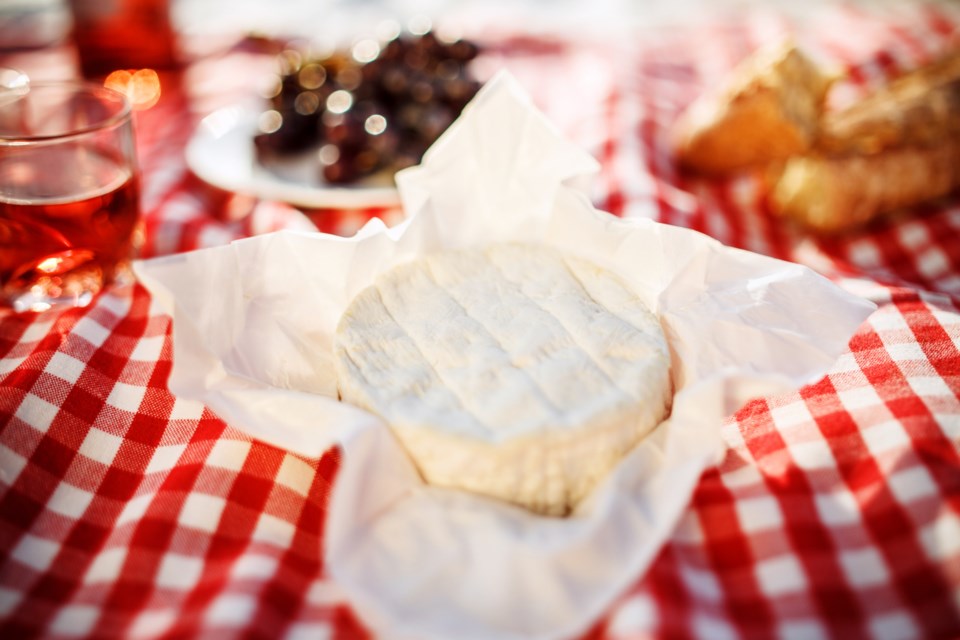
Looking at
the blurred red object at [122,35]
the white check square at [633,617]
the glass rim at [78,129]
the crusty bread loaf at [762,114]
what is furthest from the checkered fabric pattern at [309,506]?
the blurred red object at [122,35]

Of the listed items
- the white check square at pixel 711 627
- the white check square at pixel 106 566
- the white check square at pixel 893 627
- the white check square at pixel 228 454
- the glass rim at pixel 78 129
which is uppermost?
the glass rim at pixel 78 129

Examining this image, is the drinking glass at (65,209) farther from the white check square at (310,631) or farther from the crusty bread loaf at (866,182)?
the crusty bread loaf at (866,182)

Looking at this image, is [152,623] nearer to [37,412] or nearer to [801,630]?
[37,412]

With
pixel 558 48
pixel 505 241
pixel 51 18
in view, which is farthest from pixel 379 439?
pixel 51 18

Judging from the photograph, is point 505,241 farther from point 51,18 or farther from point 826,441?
point 51,18

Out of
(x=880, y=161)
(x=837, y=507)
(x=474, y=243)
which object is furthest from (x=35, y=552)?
(x=880, y=161)
